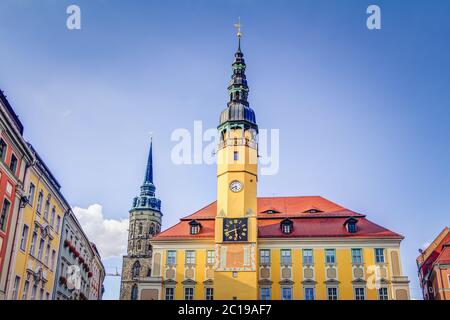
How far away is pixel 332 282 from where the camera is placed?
52062mm

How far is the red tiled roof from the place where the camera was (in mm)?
54500

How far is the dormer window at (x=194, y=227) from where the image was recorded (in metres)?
56.8

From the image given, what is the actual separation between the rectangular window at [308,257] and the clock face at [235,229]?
21.1ft

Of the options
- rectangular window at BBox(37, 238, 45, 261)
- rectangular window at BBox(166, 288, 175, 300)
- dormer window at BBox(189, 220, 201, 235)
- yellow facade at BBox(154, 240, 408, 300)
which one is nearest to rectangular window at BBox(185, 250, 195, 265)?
yellow facade at BBox(154, 240, 408, 300)

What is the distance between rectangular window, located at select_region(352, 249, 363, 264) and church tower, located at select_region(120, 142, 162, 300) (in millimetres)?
45381

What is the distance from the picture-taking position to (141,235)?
3819 inches

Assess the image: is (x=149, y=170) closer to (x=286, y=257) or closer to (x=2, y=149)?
(x=286, y=257)

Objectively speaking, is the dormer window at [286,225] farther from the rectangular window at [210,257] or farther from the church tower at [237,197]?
the rectangular window at [210,257]

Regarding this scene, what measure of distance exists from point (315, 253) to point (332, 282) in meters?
3.34

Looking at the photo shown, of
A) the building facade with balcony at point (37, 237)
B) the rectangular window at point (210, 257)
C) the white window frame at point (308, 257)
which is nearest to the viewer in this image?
the building facade with balcony at point (37, 237)

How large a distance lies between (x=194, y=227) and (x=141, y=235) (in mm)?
42347

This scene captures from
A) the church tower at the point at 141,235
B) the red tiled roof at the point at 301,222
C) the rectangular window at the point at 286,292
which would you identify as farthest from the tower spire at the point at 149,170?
the rectangular window at the point at 286,292

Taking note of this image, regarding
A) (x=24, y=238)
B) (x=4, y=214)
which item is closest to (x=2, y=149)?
(x=4, y=214)
